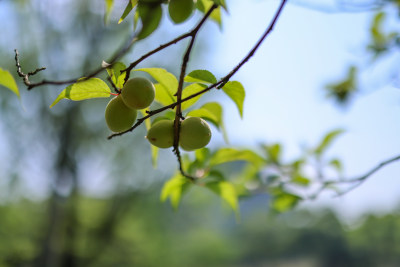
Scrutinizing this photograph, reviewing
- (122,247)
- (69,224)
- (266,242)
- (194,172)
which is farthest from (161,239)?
(194,172)

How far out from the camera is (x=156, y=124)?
0.24m

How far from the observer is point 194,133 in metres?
0.24

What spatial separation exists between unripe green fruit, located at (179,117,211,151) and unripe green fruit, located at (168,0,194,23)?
3.0 inches

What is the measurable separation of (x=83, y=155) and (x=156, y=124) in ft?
13.3

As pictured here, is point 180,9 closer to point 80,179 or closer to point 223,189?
point 223,189

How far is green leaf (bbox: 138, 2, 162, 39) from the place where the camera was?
184mm

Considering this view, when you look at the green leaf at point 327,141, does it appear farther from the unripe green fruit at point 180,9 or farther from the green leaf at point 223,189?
the unripe green fruit at point 180,9

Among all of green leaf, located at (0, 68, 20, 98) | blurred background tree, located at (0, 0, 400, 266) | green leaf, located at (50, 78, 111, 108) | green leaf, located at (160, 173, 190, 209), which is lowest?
blurred background tree, located at (0, 0, 400, 266)

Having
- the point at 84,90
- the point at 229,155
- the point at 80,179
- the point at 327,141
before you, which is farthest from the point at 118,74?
the point at 80,179

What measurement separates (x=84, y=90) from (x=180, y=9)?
9 cm

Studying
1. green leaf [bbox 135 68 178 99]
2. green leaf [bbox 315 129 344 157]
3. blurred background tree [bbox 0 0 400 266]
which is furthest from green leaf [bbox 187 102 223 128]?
blurred background tree [bbox 0 0 400 266]

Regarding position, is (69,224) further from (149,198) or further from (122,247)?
(149,198)

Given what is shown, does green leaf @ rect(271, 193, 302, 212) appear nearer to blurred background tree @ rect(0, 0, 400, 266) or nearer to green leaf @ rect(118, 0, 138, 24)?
green leaf @ rect(118, 0, 138, 24)

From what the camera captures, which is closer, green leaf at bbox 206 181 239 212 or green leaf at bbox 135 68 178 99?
green leaf at bbox 135 68 178 99
